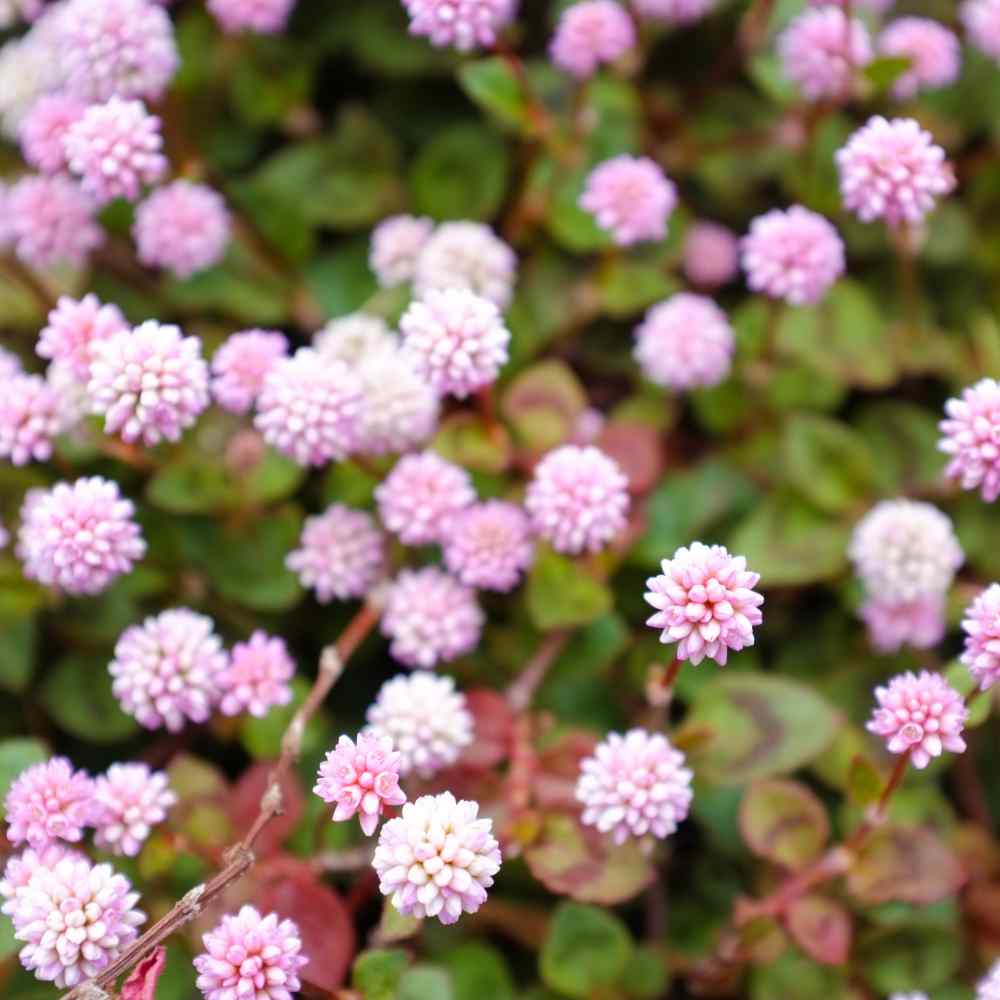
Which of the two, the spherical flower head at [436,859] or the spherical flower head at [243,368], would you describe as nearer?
the spherical flower head at [436,859]

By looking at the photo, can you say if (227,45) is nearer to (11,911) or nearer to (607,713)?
(607,713)

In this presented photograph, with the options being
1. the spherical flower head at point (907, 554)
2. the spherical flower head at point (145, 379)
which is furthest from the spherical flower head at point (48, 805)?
the spherical flower head at point (907, 554)

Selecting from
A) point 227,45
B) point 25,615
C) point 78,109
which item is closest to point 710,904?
point 25,615

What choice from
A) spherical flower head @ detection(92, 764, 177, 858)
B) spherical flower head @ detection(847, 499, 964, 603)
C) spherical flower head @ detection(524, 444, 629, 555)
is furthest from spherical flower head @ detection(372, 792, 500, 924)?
spherical flower head @ detection(847, 499, 964, 603)

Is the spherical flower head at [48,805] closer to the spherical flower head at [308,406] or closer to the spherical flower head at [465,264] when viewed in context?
the spherical flower head at [308,406]

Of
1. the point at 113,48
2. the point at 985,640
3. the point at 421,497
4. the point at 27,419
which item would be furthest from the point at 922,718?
the point at 113,48

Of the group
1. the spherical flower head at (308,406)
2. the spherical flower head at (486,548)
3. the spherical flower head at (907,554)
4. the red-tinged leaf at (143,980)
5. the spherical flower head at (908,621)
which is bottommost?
the spherical flower head at (908,621)

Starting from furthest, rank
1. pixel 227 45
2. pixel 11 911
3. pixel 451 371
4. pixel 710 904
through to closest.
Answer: pixel 227 45
pixel 710 904
pixel 451 371
pixel 11 911
